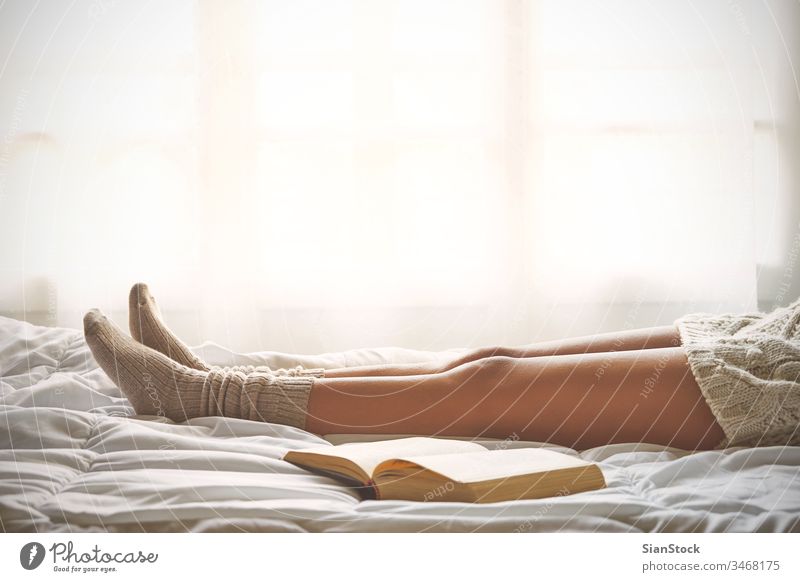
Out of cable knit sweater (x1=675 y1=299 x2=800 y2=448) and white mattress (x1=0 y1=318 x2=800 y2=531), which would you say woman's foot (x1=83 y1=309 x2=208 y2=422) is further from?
cable knit sweater (x1=675 y1=299 x2=800 y2=448)

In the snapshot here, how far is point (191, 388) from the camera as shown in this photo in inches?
35.9

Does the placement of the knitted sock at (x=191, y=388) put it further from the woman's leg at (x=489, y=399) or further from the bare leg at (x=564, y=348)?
the bare leg at (x=564, y=348)

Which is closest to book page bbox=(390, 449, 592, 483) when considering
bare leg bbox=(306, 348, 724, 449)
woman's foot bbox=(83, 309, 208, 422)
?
bare leg bbox=(306, 348, 724, 449)

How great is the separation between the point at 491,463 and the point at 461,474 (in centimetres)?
5

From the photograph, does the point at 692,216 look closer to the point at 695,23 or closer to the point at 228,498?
the point at 695,23

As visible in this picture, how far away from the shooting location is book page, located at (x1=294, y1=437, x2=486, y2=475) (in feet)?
2.04

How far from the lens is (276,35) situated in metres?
1.98

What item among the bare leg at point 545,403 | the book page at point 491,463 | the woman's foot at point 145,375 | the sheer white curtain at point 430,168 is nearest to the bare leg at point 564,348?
the bare leg at point 545,403
